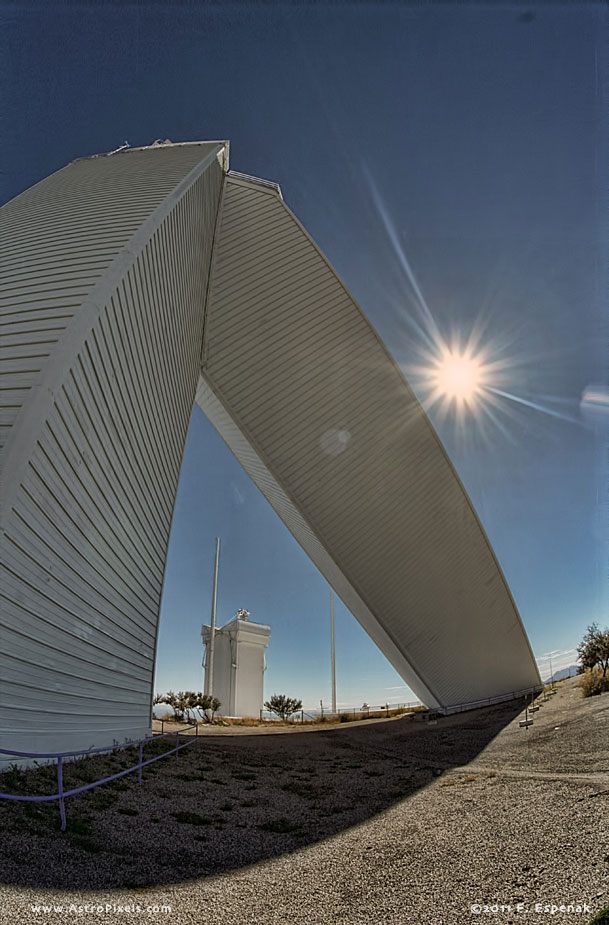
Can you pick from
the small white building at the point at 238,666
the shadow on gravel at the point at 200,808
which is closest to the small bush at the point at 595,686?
the shadow on gravel at the point at 200,808

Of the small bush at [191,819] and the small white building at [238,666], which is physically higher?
the small white building at [238,666]

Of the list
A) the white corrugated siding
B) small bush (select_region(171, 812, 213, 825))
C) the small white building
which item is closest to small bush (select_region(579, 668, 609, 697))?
small bush (select_region(171, 812, 213, 825))

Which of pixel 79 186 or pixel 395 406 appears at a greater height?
pixel 79 186

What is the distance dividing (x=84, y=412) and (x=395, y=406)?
1093 cm

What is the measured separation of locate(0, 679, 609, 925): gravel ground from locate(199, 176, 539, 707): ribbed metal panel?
7216 mm

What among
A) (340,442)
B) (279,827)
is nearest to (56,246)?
(279,827)

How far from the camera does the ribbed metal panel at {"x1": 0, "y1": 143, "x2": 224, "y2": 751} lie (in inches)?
202

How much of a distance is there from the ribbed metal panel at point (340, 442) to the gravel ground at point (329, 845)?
7216mm

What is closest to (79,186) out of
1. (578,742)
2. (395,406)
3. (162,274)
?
(162,274)

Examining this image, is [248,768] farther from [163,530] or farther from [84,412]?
[84,412]

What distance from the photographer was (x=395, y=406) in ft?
50.0

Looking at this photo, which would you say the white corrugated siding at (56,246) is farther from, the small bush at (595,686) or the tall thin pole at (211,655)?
the tall thin pole at (211,655)

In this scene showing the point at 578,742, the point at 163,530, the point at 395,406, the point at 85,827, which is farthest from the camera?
the point at 395,406

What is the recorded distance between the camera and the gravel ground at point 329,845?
2.87 meters
